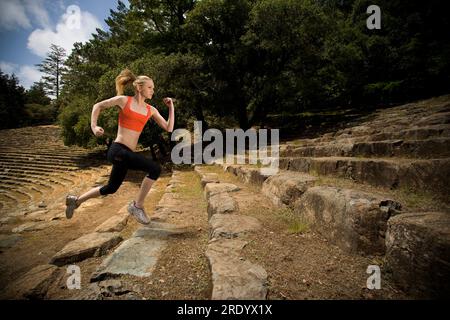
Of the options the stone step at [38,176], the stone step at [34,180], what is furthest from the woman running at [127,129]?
the stone step at [38,176]

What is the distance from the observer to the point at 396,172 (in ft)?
7.82

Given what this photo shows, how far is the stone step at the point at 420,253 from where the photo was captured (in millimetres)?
1263

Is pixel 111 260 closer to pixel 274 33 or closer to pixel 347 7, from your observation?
pixel 274 33

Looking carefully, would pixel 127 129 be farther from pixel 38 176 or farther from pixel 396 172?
pixel 38 176

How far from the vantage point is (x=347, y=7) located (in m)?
30.0

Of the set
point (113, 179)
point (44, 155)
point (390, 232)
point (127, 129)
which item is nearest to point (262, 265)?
point (390, 232)

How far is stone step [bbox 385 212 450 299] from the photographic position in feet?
4.14

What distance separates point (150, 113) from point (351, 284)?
2.61 m

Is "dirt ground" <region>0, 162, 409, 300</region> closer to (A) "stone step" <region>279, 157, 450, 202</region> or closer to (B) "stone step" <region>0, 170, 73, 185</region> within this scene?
(A) "stone step" <region>279, 157, 450, 202</region>

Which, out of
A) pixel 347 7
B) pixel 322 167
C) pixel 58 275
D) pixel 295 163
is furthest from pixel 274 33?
pixel 347 7

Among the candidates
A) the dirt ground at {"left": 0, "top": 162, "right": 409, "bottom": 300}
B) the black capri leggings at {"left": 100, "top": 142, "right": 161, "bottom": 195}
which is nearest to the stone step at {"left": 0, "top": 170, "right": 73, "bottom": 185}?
the dirt ground at {"left": 0, "top": 162, "right": 409, "bottom": 300}

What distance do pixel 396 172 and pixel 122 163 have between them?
289 centimetres

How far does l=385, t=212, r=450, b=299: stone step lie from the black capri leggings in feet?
7.68

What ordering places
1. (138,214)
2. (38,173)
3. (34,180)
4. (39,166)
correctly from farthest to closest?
1. (39,166)
2. (38,173)
3. (34,180)
4. (138,214)
